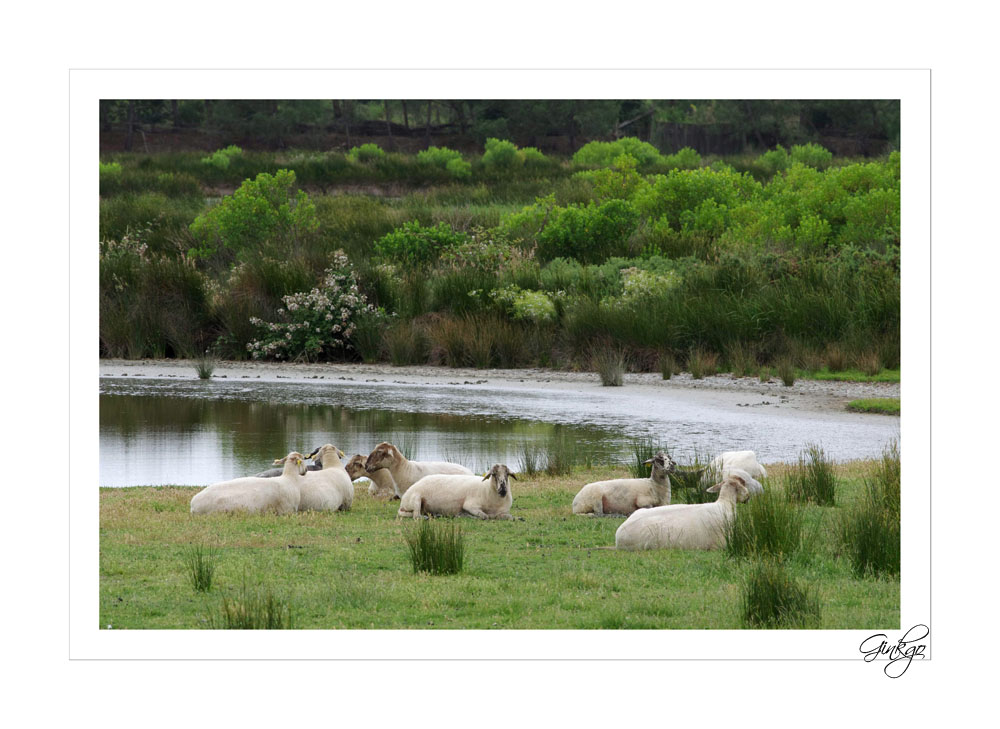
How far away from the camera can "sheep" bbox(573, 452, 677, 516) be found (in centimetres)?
898

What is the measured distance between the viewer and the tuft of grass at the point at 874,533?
6715 millimetres

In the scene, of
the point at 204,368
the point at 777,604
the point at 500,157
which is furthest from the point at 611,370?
the point at 500,157

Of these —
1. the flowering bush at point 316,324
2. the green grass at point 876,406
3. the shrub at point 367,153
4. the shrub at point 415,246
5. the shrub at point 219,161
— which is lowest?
the green grass at point 876,406

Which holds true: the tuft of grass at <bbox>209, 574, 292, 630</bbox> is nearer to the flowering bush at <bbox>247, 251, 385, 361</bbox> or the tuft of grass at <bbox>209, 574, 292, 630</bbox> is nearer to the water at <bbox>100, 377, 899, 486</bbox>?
the water at <bbox>100, 377, 899, 486</bbox>

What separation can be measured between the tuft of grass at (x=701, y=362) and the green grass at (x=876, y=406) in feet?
11.4

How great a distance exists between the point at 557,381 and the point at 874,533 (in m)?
13.1

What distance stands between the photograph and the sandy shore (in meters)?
0.11

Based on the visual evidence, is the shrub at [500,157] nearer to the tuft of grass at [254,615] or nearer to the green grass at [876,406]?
the green grass at [876,406]

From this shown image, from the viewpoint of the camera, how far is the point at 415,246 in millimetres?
26938

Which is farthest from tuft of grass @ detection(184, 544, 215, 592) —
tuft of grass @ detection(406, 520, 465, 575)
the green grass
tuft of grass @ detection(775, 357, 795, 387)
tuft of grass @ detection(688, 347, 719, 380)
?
tuft of grass @ detection(688, 347, 719, 380)

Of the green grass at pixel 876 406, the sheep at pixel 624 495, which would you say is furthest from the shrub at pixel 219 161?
the sheep at pixel 624 495

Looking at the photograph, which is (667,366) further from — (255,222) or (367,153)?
(367,153)
